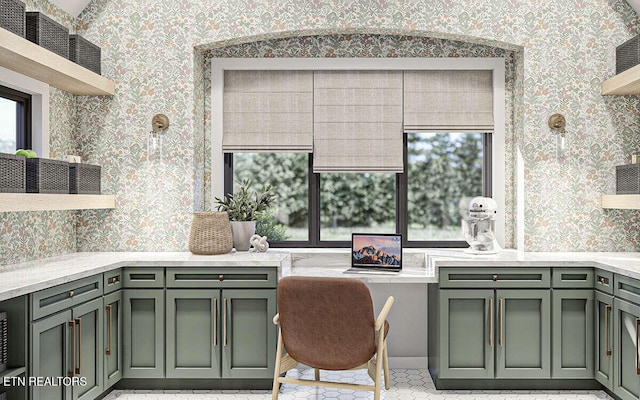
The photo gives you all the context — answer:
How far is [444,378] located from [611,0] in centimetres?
313

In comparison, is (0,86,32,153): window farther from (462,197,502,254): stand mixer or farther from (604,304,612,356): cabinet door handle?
(604,304,612,356): cabinet door handle

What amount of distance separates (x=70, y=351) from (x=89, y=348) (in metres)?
0.19

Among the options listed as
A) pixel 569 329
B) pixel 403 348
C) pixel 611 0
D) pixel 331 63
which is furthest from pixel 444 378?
pixel 611 0

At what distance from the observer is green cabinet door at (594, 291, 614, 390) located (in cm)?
317

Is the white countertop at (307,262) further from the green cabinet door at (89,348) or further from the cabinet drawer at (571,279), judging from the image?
the green cabinet door at (89,348)

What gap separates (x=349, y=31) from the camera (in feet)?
13.0

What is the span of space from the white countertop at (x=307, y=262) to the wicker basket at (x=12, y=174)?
18.5 inches

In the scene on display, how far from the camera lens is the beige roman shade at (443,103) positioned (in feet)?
13.5

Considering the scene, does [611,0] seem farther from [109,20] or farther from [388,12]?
[109,20]

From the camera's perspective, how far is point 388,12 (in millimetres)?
3885

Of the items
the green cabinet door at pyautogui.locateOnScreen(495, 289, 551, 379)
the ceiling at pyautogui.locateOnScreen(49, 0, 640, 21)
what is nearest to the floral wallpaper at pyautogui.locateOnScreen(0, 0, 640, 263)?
the ceiling at pyautogui.locateOnScreen(49, 0, 640, 21)

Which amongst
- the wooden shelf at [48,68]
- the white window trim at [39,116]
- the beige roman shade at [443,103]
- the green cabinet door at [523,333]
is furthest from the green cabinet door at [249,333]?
the beige roman shade at [443,103]

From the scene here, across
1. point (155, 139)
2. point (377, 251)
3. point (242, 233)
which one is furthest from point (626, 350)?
point (155, 139)

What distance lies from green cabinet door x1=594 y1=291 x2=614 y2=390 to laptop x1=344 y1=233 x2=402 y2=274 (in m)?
1.32
